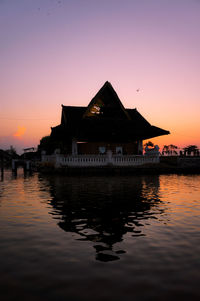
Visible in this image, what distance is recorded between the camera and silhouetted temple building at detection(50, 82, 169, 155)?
97.4 feet

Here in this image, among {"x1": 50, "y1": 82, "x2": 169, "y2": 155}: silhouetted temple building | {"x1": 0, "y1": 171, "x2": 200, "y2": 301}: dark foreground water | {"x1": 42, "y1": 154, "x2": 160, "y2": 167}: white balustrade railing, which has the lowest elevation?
{"x1": 0, "y1": 171, "x2": 200, "y2": 301}: dark foreground water

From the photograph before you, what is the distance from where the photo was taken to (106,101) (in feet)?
105

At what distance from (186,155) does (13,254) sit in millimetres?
39724

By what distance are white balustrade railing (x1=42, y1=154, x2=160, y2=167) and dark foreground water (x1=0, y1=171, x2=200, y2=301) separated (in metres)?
17.0

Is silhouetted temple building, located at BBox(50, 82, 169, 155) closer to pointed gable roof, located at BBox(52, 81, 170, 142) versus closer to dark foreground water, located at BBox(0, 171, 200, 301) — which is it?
pointed gable roof, located at BBox(52, 81, 170, 142)

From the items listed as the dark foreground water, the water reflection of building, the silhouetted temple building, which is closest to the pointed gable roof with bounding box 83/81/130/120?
the silhouetted temple building

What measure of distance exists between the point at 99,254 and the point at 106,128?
24.8m

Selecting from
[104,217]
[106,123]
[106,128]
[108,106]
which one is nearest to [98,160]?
[106,128]

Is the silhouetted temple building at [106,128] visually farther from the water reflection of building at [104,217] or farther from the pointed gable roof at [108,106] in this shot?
the water reflection of building at [104,217]

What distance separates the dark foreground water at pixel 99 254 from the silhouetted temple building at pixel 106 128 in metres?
20.8

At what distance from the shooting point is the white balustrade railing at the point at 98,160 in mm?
26331

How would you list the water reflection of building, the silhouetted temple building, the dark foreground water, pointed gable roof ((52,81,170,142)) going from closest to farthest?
the dark foreground water → the water reflection of building → pointed gable roof ((52,81,170,142)) → the silhouetted temple building

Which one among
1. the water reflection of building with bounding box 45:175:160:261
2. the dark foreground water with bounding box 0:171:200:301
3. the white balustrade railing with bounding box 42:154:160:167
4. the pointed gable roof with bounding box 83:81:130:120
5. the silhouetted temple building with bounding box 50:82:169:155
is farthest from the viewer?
the pointed gable roof with bounding box 83:81:130:120

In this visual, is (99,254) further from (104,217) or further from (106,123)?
(106,123)
